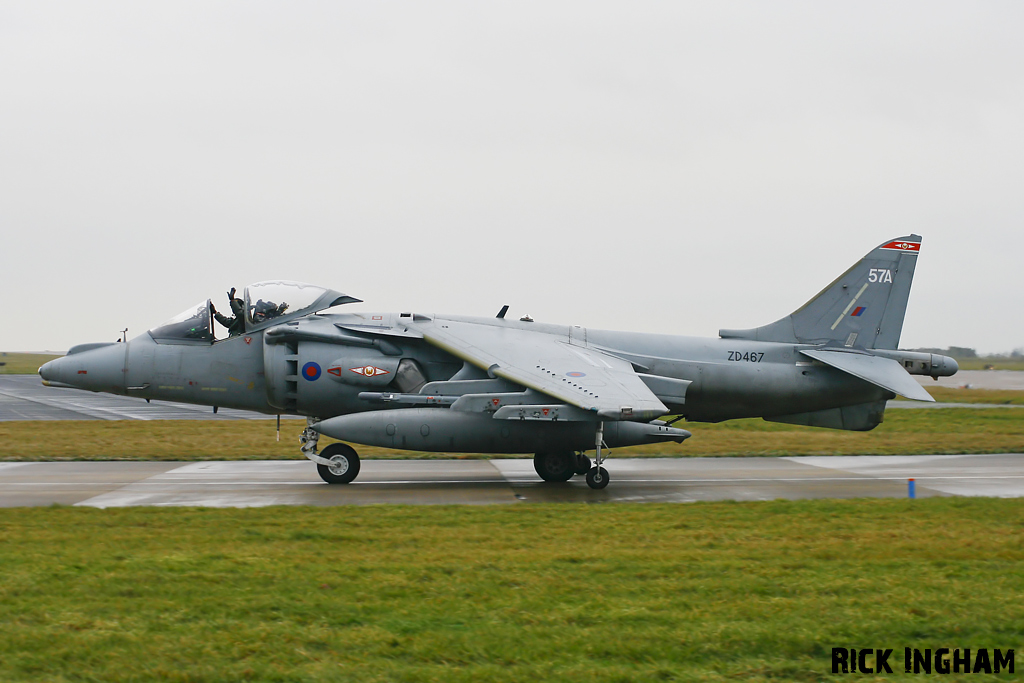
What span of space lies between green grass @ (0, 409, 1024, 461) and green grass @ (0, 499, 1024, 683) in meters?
9.01

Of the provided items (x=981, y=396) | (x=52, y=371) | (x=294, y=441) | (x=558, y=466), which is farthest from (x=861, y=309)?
(x=981, y=396)

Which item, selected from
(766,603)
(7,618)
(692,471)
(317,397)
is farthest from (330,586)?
(692,471)

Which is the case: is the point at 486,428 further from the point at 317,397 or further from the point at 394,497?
the point at 317,397

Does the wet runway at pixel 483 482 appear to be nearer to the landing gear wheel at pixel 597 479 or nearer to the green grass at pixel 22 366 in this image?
the landing gear wheel at pixel 597 479

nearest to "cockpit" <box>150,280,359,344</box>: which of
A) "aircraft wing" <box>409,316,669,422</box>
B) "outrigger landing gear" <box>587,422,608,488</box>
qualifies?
"aircraft wing" <box>409,316,669,422</box>

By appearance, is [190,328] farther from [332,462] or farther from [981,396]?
[981,396]

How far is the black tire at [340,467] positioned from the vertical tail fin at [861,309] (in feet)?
24.7

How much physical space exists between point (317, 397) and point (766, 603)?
34.3 ft

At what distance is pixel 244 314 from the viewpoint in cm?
1561

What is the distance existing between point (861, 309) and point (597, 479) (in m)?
6.75

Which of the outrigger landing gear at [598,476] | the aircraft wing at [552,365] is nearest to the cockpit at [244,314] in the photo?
the aircraft wing at [552,365]

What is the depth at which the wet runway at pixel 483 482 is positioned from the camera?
13.2 m

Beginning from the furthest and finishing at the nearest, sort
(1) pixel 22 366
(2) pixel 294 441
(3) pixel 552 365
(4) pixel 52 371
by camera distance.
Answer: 1. (1) pixel 22 366
2. (2) pixel 294 441
3. (4) pixel 52 371
4. (3) pixel 552 365

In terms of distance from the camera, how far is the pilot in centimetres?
1563
